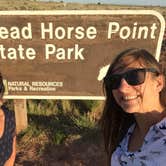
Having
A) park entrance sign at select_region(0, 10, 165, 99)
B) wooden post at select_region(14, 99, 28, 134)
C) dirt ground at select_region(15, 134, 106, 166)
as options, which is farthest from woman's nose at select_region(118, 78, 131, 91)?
wooden post at select_region(14, 99, 28, 134)

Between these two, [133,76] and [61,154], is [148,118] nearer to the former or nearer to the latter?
[133,76]

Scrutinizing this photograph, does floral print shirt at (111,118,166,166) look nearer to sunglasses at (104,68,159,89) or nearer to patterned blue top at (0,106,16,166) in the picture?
sunglasses at (104,68,159,89)

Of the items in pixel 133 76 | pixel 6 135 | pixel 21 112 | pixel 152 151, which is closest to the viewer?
pixel 152 151

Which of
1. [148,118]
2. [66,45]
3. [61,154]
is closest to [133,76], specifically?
[148,118]

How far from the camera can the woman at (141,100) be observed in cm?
215

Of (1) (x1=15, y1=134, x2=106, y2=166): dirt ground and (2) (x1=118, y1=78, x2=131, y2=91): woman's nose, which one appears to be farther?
(1) (x1=15, y1=134, x2=106, y2=166): dirt ground

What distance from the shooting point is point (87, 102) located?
638cm

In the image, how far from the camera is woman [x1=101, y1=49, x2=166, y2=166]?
2154mm

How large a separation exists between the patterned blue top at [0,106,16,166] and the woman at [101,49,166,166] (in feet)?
3.45

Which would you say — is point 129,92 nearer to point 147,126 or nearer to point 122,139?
point 147,126

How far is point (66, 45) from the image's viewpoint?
512 cm

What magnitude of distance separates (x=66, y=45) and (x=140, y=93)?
292 centimetres

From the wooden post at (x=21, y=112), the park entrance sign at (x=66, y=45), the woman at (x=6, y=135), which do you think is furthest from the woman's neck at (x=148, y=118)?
the wooden post at (x=21, y=112)

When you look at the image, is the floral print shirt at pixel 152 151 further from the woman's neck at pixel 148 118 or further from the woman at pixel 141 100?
the woman's neck at pixel 148 118
